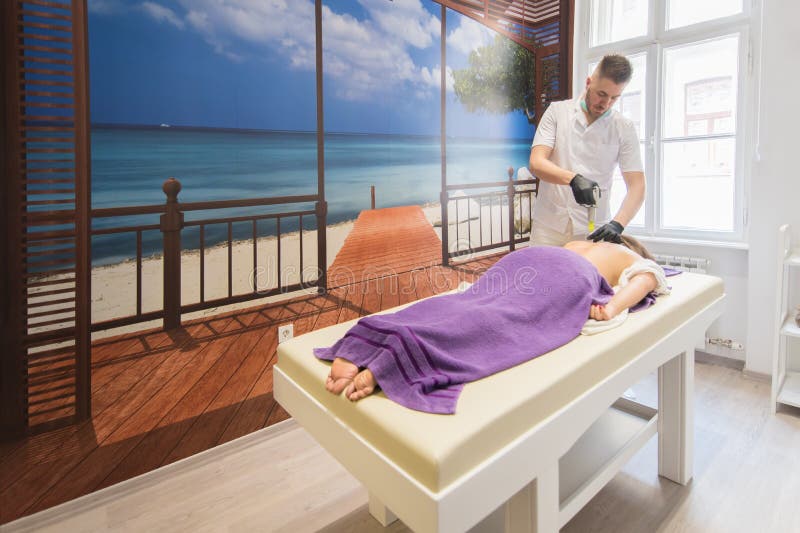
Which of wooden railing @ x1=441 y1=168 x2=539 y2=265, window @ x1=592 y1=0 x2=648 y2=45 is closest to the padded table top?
wooden railing @ x1=441 y1=168 x2=539 y2=265

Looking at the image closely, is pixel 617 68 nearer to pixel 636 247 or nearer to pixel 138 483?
pixel 636 247

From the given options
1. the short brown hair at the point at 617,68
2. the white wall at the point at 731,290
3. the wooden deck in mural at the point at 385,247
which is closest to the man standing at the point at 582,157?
the short brown hair at the point at 617,68

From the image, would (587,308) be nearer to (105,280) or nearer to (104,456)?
(105,280)

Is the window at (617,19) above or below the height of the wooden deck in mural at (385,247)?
above

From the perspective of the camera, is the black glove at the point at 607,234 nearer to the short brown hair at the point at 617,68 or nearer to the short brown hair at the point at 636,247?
the short brown hair at the point at 636,247

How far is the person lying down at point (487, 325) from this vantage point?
1005mm

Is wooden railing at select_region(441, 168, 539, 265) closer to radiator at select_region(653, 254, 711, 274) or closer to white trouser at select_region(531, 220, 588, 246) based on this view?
white trouser at select_region(531, 220, 588, 246)

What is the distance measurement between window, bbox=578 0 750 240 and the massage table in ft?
4.96

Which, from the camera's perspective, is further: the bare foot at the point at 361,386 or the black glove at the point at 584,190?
the black glove at the point at 584,190

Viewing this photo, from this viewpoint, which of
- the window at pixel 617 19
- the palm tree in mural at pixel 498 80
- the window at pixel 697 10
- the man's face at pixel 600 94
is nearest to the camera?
the man's face at pixel 600 94

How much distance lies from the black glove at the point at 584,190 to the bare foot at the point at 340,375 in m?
1.22

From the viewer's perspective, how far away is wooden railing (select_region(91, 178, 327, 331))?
5.22 feet

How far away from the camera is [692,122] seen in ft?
9.04

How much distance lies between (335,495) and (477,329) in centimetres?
94
